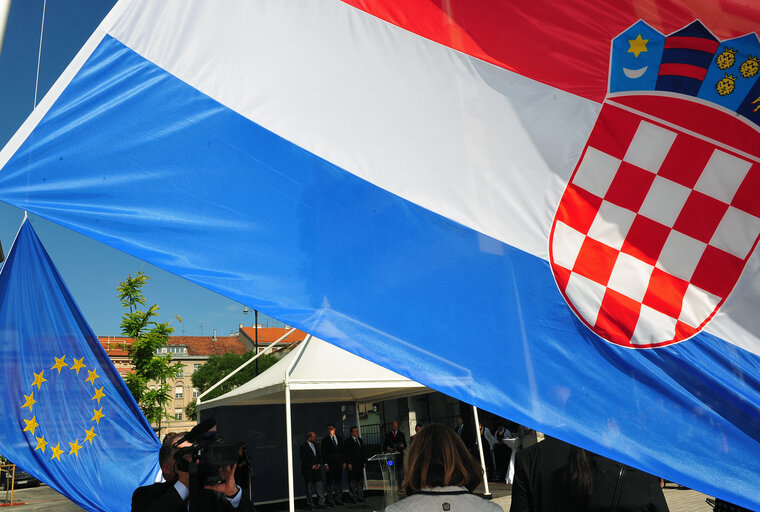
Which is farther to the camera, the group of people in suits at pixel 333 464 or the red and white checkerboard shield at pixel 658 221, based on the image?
the group of people in suits at pixel 333 464

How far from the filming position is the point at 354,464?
1431cm

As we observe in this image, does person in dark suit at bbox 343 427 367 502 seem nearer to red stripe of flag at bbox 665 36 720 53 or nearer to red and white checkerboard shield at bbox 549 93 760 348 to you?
red and white checkerboard shield at bbox 549 93 760 348

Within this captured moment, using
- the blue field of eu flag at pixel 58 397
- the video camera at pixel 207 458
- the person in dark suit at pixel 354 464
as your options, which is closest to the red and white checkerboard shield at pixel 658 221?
the video camera at pixel 207 458

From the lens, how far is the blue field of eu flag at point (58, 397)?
3.53m

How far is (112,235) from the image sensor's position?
7.03ft

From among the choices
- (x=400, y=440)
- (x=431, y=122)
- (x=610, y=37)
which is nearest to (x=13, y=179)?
(x=431, y=122)

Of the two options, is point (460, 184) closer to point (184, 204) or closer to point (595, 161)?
point (595, 161)

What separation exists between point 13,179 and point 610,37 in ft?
7.24

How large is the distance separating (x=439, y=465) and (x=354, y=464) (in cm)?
1309

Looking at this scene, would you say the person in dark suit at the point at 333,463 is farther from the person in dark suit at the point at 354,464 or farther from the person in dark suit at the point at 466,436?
the person in dark suit at the point at 466,436

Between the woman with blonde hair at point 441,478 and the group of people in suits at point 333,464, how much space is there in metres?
12.0

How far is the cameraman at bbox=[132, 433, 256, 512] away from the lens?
2.12 meters

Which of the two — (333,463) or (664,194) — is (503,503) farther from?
(664,194)

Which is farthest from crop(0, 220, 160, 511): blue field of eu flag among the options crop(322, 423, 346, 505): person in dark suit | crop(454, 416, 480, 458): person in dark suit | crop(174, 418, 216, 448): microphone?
crop(454, 416, 480, 458): person in dark suit
